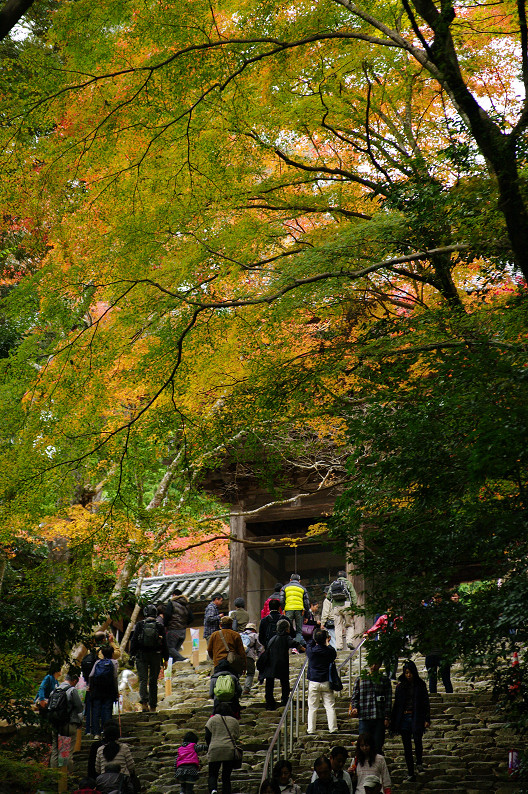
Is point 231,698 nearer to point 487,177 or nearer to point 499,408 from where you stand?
point 499,408

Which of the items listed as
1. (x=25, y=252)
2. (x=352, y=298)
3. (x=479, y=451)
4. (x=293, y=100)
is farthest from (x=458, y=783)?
(x=25, y=252)

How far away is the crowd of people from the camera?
8844 mm

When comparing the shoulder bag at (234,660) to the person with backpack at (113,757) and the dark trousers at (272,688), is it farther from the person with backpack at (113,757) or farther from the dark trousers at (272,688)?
the person with backpack at (113,757)

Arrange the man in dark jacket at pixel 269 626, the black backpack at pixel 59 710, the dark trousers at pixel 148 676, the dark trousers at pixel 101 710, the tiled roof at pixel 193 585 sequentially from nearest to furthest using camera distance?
the black backpack at pixel 59 710 < the dark trousers at pixel 101 710 < the man in dark jacket at pixel 269 626 < the dark trousers at pixel 148 676 < the tiled roof at pixel 193 585

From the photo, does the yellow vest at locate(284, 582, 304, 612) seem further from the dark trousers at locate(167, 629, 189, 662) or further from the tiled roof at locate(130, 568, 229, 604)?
the tiled roof at locate(130, 568, 229, 604)

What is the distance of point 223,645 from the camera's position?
1224 centimetres

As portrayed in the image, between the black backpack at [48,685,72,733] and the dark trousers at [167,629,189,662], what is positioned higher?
the dark trousers at [167,629,189,662]

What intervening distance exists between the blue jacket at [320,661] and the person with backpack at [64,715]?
351 centimetres

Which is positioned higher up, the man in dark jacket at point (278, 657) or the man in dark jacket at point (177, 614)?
the man in dark jacket at point (177, 614)

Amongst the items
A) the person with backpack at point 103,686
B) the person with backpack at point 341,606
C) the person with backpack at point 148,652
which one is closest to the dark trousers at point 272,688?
the person with backpack at point 148,652

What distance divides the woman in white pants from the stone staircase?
0.74ft

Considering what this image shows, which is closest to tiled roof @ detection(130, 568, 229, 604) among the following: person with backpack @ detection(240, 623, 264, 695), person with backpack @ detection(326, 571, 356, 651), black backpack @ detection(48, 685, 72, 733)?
person with backpack @ detection(326, 571, 356, 651)

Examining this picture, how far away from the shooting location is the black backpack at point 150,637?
45.4ft

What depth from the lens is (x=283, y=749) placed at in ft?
36.6
